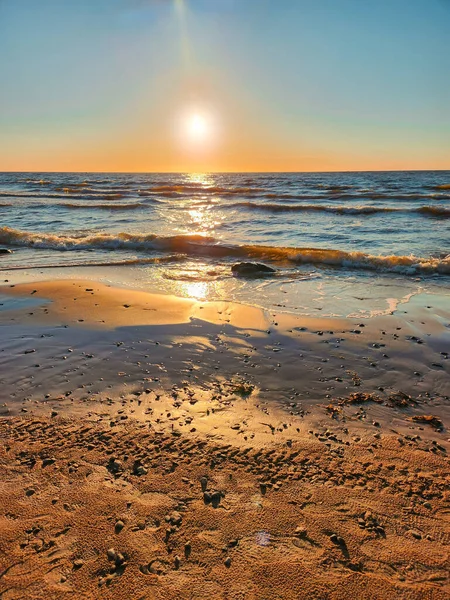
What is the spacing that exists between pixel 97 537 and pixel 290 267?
10793 millimetres

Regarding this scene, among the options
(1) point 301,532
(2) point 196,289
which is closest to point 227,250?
(2) point 196,289

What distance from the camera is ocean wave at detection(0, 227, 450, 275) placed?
39.4 ft

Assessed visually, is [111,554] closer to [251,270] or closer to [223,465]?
[223,465]

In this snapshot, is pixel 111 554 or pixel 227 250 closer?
pixel 111 554

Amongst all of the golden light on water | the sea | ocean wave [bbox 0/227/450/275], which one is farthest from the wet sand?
ocean wave [bbox 0/227/450/275]

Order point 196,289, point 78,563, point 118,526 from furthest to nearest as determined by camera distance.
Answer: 1. point 196,289
2. point 118,526
3. point 78,563

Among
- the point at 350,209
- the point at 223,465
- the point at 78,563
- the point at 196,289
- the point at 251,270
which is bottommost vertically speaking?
the point at 78,563

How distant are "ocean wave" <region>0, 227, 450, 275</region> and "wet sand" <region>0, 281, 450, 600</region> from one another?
6.12 m

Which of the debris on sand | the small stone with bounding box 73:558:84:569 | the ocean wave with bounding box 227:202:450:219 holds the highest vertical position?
the ocean wave with bounding box 227:202:450:219

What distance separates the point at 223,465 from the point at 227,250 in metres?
12.2

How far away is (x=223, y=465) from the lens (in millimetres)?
3459

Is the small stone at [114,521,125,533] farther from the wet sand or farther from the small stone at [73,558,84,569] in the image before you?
the small stone at [73,558,84,569]

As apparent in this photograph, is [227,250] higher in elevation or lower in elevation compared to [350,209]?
lower

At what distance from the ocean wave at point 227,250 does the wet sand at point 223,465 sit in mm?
6121
